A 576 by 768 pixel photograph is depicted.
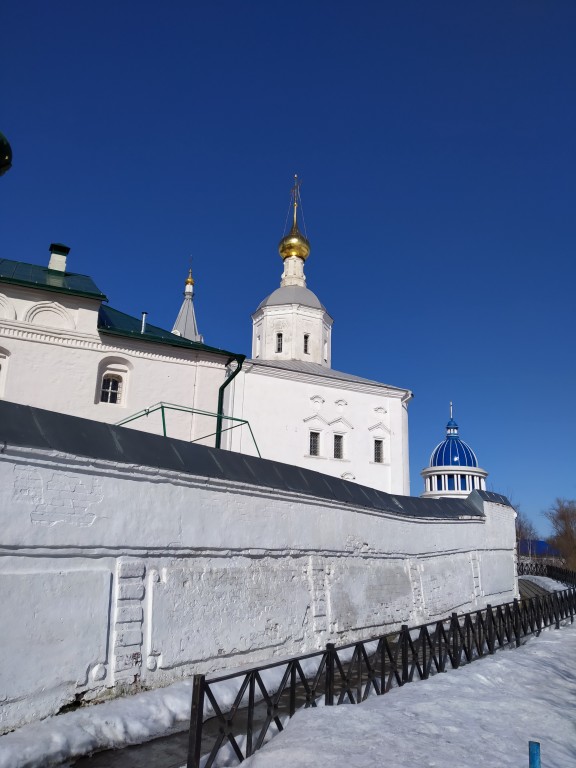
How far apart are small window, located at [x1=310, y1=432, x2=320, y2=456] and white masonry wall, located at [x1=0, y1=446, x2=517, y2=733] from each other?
45.4 feet

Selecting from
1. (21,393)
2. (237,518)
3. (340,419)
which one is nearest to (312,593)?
(237,518)

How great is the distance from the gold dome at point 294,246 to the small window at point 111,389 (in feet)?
59.4

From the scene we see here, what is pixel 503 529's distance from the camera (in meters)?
17.2

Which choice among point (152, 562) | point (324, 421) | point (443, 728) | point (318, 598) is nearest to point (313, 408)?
point (324, 421)

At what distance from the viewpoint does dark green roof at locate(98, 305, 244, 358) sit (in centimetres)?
1473

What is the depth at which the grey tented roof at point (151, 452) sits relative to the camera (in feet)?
17.8

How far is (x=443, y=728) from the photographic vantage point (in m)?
5.11

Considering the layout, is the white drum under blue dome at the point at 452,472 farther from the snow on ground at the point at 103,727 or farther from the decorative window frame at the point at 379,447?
the snow on ground at the point at 103,727

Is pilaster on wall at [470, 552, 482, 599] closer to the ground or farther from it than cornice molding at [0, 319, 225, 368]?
closer to the ground

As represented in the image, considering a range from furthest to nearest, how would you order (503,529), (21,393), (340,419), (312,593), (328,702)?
(340,419)
(503,529)
(21,393)
(312,593)
(328,702)

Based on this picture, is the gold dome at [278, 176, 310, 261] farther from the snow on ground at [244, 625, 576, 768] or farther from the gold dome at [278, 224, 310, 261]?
the snow on ground at [244, 625, 576, 768]

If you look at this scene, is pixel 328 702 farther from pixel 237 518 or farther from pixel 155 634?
pixel 237 518

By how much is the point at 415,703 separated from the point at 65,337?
11.5 m

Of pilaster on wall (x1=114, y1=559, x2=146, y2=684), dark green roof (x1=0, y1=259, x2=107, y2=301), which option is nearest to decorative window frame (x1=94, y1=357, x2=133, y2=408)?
dark green roof (x1=0, y1=259, x2=107, y2=301)
